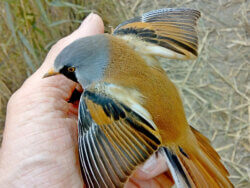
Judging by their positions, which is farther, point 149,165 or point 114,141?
point 149,165

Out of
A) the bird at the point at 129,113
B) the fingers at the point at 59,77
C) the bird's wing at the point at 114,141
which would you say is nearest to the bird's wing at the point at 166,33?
the bird at the point at 129,113

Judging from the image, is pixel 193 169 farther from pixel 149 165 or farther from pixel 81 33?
pixel 81 33

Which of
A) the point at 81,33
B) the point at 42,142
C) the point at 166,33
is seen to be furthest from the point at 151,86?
the point at 81,33

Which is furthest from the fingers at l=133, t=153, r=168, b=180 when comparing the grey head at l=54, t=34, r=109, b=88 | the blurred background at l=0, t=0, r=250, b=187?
the blurred background at l=0, t=0, r=250, b=187

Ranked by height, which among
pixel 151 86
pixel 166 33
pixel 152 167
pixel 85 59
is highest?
pixel 85 59

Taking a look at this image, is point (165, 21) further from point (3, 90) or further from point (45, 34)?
point (3, 90)

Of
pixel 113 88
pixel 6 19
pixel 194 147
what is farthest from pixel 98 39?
pixel 6 19

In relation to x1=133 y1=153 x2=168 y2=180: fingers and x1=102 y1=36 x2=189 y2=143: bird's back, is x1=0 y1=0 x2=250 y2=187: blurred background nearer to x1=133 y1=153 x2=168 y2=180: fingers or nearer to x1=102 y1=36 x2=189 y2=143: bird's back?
x1=102 y1=36 x2=189 y2=143: bird's back

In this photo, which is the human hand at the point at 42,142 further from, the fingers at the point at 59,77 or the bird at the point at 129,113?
the bird at the point at 129,113
